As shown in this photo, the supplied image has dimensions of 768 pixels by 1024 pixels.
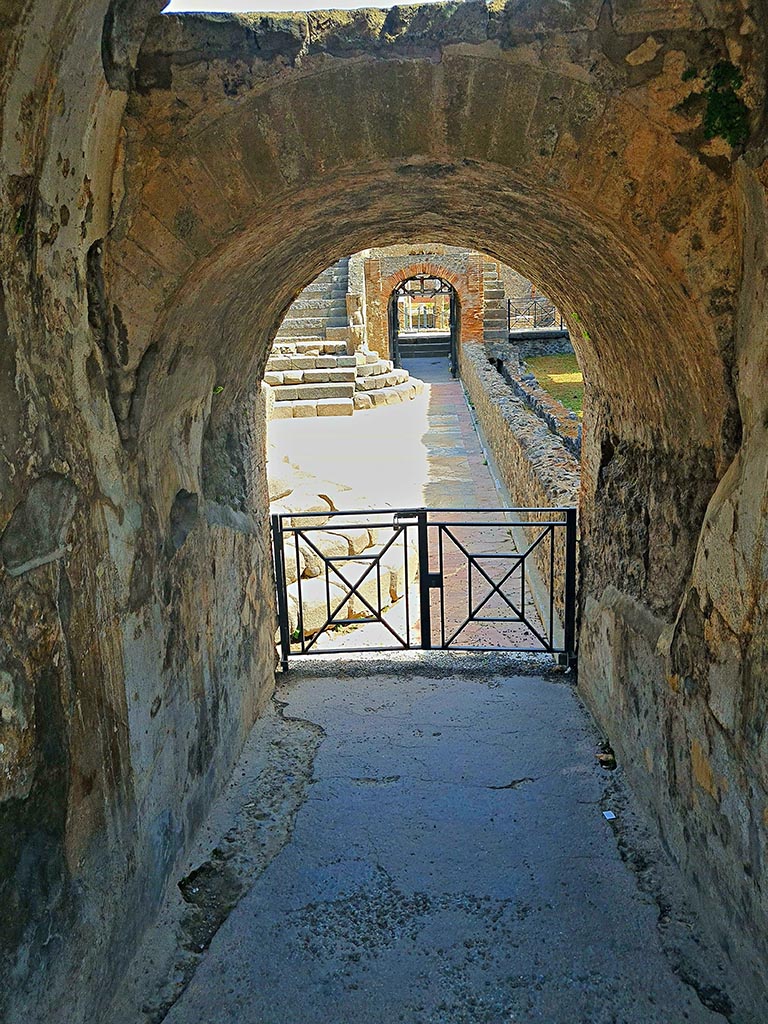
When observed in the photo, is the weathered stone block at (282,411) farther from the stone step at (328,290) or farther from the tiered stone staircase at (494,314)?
the tiered stone staircase at (494,314)

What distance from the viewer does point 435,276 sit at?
2311 centimetres

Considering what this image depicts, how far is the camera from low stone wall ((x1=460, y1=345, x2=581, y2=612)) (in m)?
6.91

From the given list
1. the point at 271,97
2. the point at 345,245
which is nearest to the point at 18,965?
the point at 271,97

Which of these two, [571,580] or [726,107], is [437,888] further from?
[726,107]

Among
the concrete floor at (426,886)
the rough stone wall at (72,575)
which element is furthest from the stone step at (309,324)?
the rough stone wall at (72,575)

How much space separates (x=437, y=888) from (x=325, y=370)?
1520 centimetres

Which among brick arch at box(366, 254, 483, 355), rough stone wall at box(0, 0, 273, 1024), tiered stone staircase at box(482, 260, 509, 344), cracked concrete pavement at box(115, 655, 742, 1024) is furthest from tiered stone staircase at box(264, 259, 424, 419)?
rough stone wall at box(0, 0, 273, 1024)

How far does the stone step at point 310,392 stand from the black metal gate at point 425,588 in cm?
866

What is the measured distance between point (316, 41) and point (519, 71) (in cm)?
69

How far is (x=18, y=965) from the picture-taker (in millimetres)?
2242

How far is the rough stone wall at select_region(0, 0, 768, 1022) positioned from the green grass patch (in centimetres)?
958

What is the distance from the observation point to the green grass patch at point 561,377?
564 inches

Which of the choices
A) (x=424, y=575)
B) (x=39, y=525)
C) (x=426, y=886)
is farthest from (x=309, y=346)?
(x=39, y=525)

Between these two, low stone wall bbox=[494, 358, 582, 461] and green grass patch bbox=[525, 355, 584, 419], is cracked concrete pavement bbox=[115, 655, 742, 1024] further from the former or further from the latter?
green grass patch bbox=[525, 355, 584, 419]
